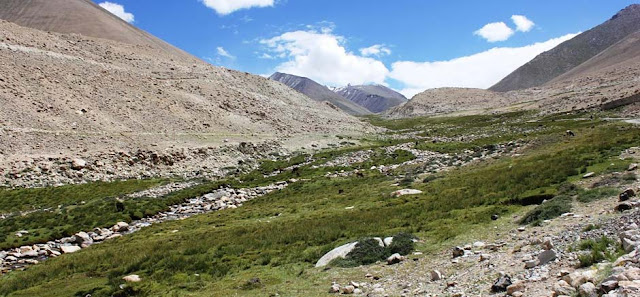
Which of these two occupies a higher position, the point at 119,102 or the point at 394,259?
the point at 119,102

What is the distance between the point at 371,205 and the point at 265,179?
21.2 metres

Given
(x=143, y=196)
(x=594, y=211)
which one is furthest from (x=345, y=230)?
(x=143, y=196)

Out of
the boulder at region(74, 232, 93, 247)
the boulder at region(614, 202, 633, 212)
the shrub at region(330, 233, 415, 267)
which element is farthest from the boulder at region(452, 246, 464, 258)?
the boulder at region(74, 232, 93, 247)

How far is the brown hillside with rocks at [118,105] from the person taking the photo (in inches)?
1988

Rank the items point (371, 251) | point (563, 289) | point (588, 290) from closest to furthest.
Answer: point (588, 290), point (563, 289), point (371, 251)

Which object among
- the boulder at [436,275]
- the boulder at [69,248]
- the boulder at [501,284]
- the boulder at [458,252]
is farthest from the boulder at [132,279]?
the boulder at [501,284]

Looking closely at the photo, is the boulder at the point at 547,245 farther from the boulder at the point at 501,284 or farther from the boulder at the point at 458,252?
the boulder at the point at 458,252

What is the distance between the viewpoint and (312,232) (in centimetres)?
2256

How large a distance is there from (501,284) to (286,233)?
1499 cm

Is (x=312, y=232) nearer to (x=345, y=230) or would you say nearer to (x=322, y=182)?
(x=345, y=230)

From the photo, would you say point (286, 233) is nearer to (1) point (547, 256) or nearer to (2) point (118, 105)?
(1) point (547, 256)

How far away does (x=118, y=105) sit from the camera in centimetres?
6556

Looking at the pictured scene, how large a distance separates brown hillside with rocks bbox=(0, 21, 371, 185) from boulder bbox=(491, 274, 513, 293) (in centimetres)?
4709

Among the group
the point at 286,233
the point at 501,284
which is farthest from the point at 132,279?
the point at 501,284
